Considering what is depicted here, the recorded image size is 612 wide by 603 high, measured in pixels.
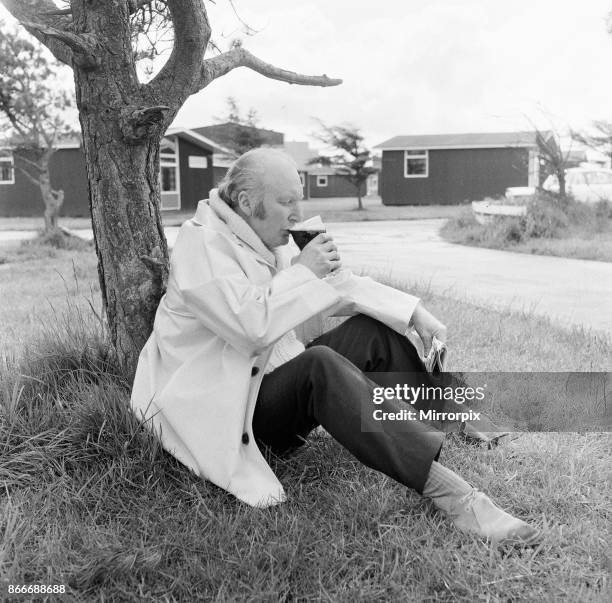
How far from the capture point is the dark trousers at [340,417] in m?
2.33

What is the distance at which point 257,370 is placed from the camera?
2494 mm

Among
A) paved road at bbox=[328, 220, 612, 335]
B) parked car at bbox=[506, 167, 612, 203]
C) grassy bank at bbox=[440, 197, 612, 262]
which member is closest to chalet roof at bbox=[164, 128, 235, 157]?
parked car at bbox=[506, 167, 612, 203]

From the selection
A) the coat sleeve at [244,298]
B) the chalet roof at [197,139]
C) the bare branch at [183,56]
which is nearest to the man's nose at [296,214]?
the coat sleeve at [244,298]

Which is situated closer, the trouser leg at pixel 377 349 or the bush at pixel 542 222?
the trouser leg at pixel 377 349

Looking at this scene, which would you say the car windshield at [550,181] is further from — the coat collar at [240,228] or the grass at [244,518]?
the coat collar at [240,228]

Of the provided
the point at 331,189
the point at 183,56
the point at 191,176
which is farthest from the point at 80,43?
the point at 331,189

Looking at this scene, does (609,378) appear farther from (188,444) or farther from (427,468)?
(188,444)

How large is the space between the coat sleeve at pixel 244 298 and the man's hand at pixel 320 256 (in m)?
0.04

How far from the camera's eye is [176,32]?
340 centimetres

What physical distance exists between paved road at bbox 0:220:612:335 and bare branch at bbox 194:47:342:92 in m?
3.09

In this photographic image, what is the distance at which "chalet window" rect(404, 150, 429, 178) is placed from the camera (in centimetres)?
3734

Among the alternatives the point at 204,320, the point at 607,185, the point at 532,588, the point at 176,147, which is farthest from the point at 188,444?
the point at 176,147

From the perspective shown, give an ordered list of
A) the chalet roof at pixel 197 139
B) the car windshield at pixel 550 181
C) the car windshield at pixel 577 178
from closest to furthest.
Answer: the car windshield at pixel 550 181 < the car windshield at pixel 577 178 < the chalet roof at pixel 197 139

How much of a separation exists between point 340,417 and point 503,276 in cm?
740
